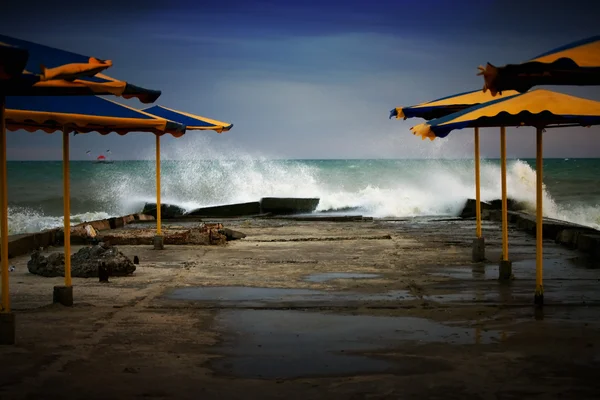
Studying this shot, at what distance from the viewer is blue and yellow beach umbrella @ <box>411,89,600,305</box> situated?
9156mm

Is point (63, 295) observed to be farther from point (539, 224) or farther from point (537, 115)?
point (537, 115)

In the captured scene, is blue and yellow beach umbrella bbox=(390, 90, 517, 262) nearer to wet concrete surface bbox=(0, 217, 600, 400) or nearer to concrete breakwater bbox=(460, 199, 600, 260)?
wet concrete surface bbox=(0, 217, 600, 400)

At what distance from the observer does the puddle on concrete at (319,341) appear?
6.90m

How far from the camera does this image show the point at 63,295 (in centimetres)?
975

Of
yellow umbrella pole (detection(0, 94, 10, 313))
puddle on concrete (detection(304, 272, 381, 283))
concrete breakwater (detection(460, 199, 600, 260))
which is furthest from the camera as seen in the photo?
concrete breakwater (detection(460, 199, 600, 260))

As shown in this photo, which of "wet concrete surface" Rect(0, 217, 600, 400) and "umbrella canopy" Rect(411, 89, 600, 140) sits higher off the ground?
"umbrella canopy" Rect(411, 89, 600, 140)

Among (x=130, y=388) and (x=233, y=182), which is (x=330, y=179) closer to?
(x=233, y=182)

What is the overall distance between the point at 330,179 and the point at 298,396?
93.7 metres

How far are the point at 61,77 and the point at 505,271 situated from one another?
6.91 metres

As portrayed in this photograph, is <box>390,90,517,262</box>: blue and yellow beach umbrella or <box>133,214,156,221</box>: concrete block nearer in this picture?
<box>390,90,517,262</box>: blue and yellow beach umbrella

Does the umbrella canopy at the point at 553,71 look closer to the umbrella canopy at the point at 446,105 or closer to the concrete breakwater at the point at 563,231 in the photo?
the umbrella canopy at the point at 446,105

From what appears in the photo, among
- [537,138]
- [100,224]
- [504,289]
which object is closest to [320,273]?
[504,289]

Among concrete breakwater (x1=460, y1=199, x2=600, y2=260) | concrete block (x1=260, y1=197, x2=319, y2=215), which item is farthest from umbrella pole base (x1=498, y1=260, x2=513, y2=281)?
concrete block (x1=260, y1=197, x2=319, y2=215)

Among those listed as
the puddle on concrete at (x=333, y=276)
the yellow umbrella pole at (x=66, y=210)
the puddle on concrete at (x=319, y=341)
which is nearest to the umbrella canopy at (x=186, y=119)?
the puddle on concrete at (x=333, y=276)
